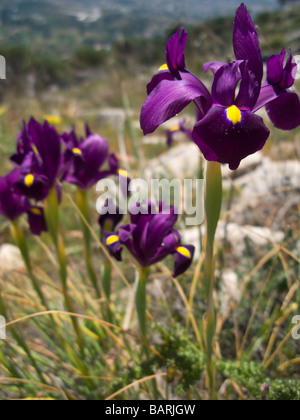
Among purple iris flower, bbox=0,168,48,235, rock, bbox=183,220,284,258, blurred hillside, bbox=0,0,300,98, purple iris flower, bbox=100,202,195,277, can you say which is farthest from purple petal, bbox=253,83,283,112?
rock, bbox=183,220,284,258

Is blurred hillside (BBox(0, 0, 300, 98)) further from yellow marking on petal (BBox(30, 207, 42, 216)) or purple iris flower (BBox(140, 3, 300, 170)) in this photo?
yellow marking on petal (BBox(30, 207, 42, 216))

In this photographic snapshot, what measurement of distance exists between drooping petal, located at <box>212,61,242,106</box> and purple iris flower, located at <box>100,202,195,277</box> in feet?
1.67

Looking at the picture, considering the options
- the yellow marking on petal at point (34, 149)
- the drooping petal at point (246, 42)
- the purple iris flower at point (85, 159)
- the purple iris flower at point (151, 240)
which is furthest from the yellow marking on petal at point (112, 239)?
the drooping petal at point (246, 42)

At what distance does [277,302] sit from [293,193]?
1223 mm

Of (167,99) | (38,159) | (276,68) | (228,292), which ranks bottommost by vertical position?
(228,292)

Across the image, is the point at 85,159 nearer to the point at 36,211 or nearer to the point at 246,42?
the point at 36,211

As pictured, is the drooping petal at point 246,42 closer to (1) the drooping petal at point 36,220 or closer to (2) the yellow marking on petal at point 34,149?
(2) the yellow marking on petal at point 34,149

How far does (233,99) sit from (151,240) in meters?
0.58

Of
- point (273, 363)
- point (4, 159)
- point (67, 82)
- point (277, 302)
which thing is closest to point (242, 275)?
point (277, 302)

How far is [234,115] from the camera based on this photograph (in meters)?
0.86

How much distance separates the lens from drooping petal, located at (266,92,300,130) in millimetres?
1067

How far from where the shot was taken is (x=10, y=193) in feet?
5.00

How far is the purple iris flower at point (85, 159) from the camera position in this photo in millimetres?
1527
